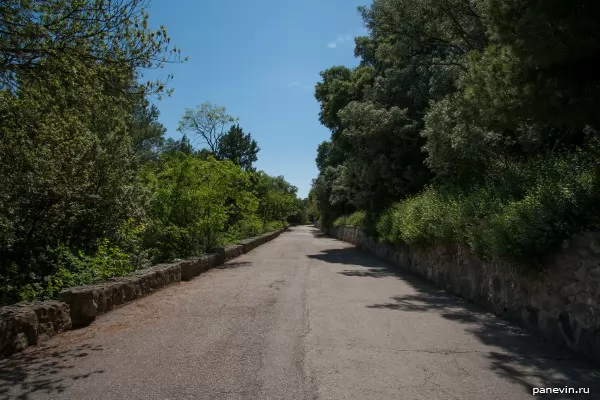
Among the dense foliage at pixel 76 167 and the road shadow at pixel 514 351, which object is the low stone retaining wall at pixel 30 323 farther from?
the road shadow at pixel 514 351

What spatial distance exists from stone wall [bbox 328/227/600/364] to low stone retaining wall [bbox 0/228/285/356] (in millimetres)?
7021

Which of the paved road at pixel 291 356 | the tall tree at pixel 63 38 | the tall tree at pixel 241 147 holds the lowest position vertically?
the paved road at pixel 291 356

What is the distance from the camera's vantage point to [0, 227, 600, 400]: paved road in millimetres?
4418

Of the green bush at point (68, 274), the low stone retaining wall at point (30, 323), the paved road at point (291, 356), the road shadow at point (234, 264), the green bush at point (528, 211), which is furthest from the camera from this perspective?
the road shadow at point (234, 264)

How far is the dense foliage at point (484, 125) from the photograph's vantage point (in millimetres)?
6184

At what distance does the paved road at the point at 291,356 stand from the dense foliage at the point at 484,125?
1744 mm

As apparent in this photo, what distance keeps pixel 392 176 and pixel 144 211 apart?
35.5 feet

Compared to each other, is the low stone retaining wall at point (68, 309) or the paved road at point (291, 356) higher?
the low stone retaining wall at point (68, 309)

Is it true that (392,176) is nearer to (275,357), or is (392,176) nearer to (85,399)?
(275,357)

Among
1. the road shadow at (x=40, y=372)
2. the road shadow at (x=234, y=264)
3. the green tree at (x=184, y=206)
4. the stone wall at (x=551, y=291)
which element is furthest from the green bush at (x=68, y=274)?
the stone wall at (x=551, y=291)

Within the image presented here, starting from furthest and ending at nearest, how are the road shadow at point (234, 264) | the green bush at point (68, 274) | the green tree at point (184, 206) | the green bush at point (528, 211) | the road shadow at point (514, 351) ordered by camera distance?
the road shadow at point (234, 264), the green tree at point (184, 206), the green bush at point (68, 274), the green bush at point (528, 211), the road shadow at point (514, 351)

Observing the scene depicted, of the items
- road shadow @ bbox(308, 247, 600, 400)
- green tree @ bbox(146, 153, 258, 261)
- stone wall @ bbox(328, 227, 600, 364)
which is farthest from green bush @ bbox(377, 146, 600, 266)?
green tree @ bbox(146, 153, 258, 261)

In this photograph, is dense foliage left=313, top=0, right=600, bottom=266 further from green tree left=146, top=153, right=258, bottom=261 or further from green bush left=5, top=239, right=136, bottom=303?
green bush left=5, top=239, right=136, bottom=303

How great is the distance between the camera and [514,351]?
5941mm
